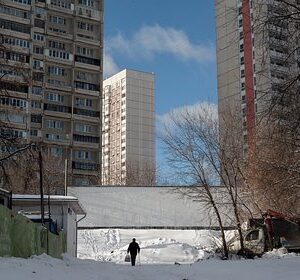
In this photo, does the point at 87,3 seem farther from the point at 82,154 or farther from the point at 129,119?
the point at 129,119

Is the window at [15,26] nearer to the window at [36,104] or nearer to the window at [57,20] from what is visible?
the window at [57,20]

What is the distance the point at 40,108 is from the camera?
8888cm

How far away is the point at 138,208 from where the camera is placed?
159 ft

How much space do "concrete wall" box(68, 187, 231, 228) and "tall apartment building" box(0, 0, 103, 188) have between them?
38294 millimetres

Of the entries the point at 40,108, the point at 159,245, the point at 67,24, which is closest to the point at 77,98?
the point at 40,108

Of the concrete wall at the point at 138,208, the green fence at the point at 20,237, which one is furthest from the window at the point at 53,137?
the green fence at the point at 20,237

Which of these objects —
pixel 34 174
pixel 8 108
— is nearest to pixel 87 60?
pixel 8 108

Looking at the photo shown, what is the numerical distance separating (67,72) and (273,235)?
66.0m

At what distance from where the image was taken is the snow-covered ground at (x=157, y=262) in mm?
17422

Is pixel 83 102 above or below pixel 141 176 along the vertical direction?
above

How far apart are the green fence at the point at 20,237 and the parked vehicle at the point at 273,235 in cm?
1283

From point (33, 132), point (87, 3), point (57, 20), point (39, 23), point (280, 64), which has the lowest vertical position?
point (280, 64)

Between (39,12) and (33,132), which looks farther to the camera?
(39,12)

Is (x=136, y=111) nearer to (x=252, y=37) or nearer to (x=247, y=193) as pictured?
(x=247, y=193)
